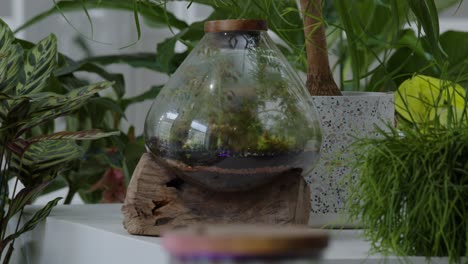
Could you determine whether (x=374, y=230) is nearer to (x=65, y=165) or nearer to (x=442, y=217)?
(x=442, y=217)

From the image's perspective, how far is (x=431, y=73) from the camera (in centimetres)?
126

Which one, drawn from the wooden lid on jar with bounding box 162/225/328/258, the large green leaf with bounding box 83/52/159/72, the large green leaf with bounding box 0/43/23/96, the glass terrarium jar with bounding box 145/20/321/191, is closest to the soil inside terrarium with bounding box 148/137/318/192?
the glass terrarium jar with bounding box 145/20/321/191

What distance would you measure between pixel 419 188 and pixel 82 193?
3.50ft

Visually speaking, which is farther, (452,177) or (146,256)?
(146,256)

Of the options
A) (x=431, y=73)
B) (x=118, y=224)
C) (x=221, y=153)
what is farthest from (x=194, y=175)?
(x=431, y=73)

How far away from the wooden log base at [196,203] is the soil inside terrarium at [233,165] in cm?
1

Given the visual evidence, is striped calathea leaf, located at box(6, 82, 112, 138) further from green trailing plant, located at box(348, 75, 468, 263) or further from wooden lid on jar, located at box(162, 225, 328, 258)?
wooden lid on jar, located at box(162, 225, 328, 258)

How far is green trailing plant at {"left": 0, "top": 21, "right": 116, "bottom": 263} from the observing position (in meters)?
0.93

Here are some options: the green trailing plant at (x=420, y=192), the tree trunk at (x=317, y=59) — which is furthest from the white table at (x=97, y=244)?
the tree trunk at (x=317, y=59)

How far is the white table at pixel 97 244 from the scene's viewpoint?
69 cm

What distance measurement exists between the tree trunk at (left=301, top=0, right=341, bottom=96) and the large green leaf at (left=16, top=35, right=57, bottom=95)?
32 cm

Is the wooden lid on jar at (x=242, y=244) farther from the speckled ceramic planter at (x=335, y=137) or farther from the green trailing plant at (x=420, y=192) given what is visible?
the speckled ceramic planter at (x=335, y=137)

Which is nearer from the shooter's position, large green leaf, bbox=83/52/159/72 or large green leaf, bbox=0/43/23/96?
large green leaf, bbox=0/43/23/96

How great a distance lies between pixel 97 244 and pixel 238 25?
26 cm
